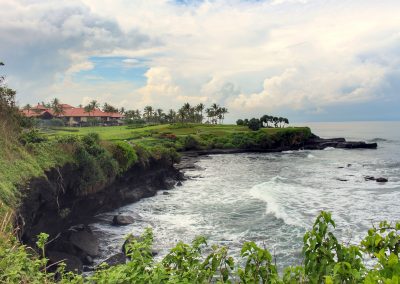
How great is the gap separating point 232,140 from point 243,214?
65.8 m

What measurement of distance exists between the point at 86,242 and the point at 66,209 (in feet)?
11.8

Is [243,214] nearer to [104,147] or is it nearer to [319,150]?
[104,147]

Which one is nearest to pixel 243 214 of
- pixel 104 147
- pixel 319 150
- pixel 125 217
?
pixel 125 217

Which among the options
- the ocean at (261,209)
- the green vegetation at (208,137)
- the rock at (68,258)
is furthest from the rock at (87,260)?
the green vegetation at (208,137)

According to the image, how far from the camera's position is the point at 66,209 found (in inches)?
893

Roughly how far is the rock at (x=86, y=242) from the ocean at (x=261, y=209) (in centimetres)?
65

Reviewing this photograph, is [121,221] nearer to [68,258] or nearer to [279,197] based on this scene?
[68,258]

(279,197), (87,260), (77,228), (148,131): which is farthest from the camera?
(148,131)

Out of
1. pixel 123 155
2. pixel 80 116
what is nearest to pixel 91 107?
pixel 80 116

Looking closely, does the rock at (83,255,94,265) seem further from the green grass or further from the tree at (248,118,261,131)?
the tree at (248,118,261,131)

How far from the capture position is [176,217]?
28359 mm

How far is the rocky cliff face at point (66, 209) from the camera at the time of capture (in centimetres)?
1747

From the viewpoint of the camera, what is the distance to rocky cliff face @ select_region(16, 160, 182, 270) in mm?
17469

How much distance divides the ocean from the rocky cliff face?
1.19 m
